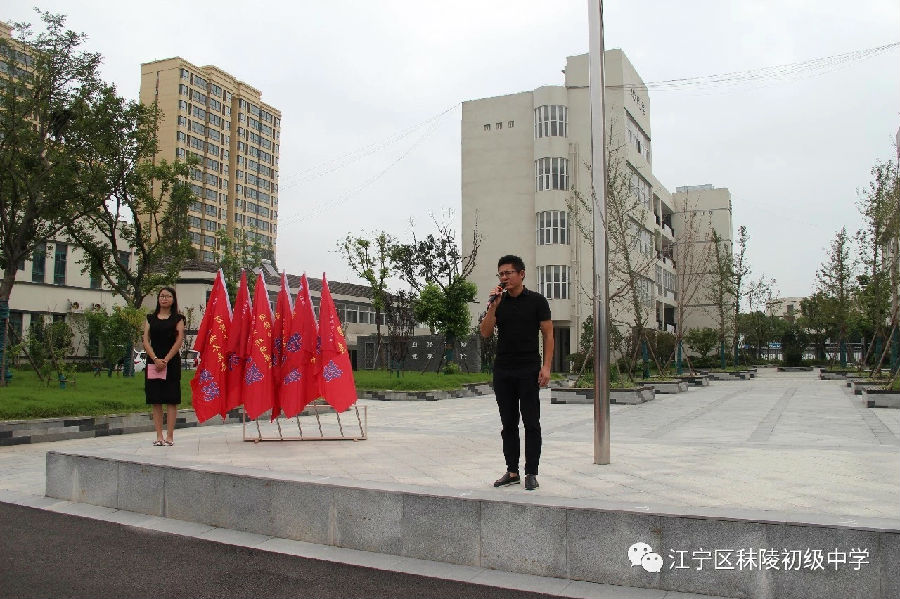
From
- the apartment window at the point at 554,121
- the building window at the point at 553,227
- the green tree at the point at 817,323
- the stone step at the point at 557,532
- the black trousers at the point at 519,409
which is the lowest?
the stone step at the point at 557,532

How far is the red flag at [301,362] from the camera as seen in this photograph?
7644mm

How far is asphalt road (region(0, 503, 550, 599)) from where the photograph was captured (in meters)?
3.56

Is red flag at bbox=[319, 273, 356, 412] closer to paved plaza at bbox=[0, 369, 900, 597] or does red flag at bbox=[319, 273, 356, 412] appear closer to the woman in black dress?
paved plaza at bbox=[0, 369, 900, 597]

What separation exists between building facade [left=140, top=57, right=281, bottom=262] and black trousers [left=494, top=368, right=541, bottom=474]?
7125 centimetres

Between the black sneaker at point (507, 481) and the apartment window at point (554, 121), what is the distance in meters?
35.2

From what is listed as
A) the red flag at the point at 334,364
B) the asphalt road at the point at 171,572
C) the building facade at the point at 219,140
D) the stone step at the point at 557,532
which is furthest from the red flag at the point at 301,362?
the building facade at the point at 219,140

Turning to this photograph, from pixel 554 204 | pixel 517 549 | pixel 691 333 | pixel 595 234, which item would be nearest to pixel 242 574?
pixel 517 549

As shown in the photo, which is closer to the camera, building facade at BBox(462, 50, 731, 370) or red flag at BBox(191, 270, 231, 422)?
red flag at BBox(191, 270, 231, 422)

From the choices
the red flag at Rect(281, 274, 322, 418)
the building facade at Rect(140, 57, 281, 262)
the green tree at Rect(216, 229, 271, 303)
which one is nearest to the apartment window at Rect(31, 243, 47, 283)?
the green tree at Rect(216, 229, 271, 303)

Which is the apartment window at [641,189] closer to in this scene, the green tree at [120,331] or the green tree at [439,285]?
the green tree at [439,285]

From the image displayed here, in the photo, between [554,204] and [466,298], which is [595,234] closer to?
[466,298]

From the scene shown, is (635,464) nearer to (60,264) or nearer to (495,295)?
(495,295)

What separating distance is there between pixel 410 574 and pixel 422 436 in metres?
4.37

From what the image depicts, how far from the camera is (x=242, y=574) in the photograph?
3.87 meters
